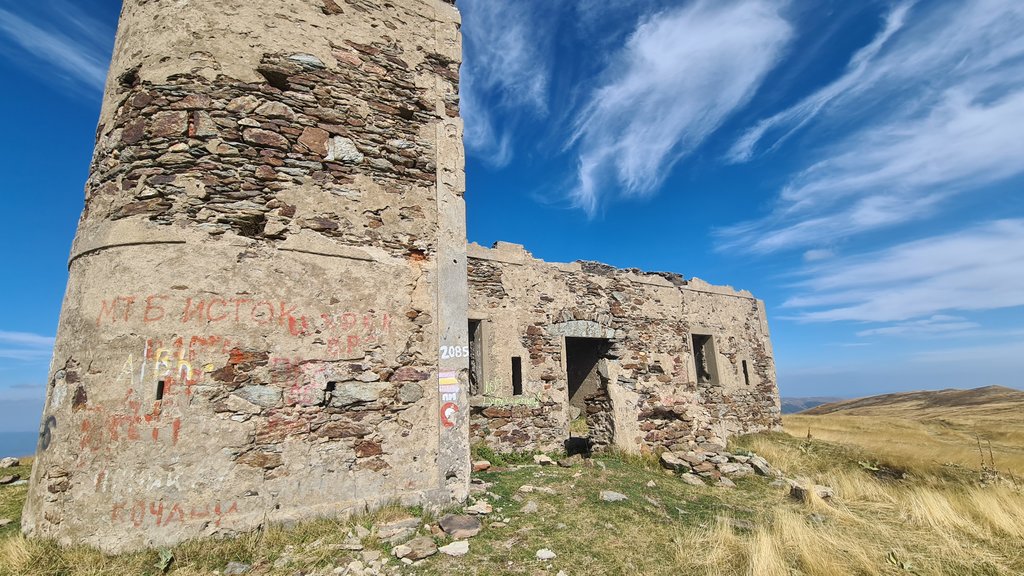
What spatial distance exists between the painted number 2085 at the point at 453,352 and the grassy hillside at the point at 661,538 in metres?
1.56

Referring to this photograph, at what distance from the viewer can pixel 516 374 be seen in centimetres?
930

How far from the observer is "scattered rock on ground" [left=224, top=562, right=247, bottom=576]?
3299mm

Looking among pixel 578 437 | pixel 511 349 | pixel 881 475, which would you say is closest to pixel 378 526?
pixel 511 349

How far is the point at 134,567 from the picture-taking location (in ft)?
10.8

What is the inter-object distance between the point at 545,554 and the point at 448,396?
1823 mm

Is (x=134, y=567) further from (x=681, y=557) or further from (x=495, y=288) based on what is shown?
(x=495, y=288)

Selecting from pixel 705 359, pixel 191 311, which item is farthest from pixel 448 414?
pixel 705 359

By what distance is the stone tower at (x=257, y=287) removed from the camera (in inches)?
147

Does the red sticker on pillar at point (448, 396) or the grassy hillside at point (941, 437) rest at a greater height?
the red sticker on pillar at point (448, 396)

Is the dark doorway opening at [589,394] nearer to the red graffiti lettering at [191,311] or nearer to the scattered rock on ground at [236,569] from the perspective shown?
the scattered rock on ground at [236,569]

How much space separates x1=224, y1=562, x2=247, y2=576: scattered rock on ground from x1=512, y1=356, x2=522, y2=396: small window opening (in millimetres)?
6146

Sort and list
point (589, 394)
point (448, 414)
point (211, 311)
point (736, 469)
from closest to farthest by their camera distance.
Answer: point (211, 311) < point (448, 414) < point (736, 469) < point (589, 394)

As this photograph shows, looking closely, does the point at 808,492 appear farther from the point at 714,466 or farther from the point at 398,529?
the point at 398,529

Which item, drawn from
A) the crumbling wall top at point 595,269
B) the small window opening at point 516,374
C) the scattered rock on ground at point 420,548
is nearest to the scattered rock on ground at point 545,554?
the scattered rock on ground at point 420,548
